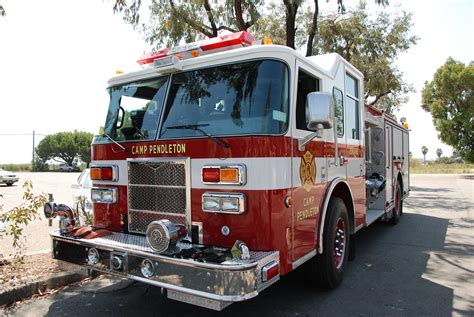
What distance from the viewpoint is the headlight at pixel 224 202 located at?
10.9 feet

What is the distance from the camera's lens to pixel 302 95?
3906 millimetres

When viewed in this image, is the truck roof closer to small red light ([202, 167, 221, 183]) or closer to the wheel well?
small red light ([202, 167, 221, 183])

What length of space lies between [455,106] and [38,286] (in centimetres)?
3648

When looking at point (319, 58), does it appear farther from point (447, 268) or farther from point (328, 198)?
point (447, 268)

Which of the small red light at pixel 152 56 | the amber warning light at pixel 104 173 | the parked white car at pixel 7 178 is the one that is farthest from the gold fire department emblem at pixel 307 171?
the parked white car at pixel 7 178

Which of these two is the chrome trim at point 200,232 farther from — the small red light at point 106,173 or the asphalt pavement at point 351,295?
the small red light at point 106,173

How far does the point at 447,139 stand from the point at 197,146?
3543 centimetres

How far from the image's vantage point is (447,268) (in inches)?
218

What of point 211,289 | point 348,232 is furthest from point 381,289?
point 211,289

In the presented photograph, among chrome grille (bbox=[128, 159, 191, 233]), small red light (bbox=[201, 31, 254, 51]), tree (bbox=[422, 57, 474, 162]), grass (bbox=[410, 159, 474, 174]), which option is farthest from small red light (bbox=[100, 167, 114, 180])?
grass (bbox=[410, 159, 474, 174])

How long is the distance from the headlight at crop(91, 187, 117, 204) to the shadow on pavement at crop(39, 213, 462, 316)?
110 cm

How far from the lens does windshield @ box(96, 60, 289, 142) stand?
3473mm

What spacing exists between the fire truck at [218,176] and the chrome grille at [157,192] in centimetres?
1

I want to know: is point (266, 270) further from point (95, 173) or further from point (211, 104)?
A: point (95, 173)
